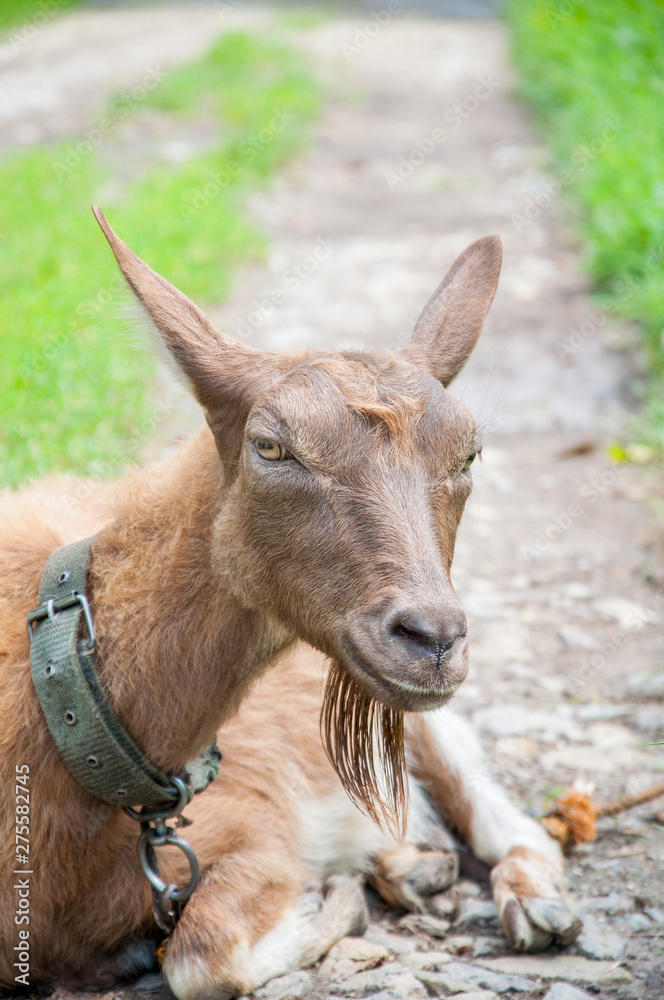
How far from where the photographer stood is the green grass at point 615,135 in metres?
7.41

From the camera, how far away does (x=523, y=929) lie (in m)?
3.16

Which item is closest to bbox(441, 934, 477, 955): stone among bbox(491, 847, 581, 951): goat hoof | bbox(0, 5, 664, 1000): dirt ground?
bbox(0, 5, 664, 1000): dirt ground

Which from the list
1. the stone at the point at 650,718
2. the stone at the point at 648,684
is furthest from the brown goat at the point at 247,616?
the stone at the point at 648,684

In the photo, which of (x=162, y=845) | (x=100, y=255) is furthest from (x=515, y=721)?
(x=100, y=255)

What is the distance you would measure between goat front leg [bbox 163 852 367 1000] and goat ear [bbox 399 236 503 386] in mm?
1561

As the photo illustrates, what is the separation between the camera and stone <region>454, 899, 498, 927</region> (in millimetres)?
3396

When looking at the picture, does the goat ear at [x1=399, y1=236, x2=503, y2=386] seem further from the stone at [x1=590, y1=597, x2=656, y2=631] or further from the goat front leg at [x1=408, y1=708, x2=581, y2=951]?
the stone at [x1=590, y1=597, x2=656, y2=631]

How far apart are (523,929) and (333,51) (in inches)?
736

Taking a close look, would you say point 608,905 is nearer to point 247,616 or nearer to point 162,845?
point 162,845

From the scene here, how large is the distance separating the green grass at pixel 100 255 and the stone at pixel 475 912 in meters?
2.04

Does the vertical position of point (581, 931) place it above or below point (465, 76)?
above

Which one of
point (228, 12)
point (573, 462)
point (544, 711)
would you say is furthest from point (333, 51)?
point (544, 711)

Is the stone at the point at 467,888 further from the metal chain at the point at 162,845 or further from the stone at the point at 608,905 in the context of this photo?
the metal chain at the point at 162,845

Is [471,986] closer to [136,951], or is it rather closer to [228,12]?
[136,951]
